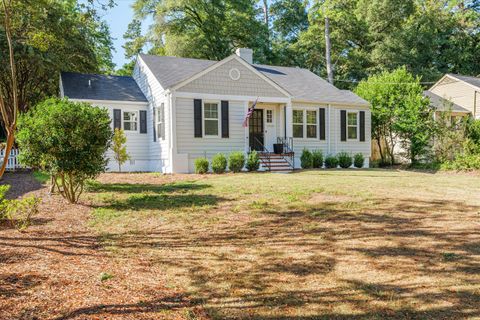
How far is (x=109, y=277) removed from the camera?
12.8 ft

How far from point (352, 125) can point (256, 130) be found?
539 centimetres

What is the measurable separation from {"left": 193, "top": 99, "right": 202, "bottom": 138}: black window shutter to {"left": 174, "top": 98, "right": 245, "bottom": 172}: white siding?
121 millimetres

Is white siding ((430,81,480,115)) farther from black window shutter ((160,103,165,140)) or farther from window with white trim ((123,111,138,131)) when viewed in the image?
window with white trim ((123,111,138,131))

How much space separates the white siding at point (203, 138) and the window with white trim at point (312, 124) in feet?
12.3

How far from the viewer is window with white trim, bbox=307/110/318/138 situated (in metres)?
18.4

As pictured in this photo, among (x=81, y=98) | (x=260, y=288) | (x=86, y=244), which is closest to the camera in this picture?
(x=260, y=288)

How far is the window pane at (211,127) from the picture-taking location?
15.8m

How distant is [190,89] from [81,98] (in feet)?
16.2

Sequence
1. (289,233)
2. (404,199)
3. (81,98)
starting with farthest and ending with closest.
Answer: (81,98)
(404,199)
(289,233)

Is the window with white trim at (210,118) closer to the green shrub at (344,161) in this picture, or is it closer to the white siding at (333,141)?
the white siding at (333,141)

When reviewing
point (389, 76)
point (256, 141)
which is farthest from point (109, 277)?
point (389, 76)

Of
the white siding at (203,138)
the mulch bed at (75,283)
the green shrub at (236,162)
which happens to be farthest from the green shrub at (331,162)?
the mulch bed at (75,283)

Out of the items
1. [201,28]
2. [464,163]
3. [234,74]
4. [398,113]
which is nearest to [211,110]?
[234,74]

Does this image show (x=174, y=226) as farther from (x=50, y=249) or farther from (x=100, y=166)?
(x=100, y=166)
